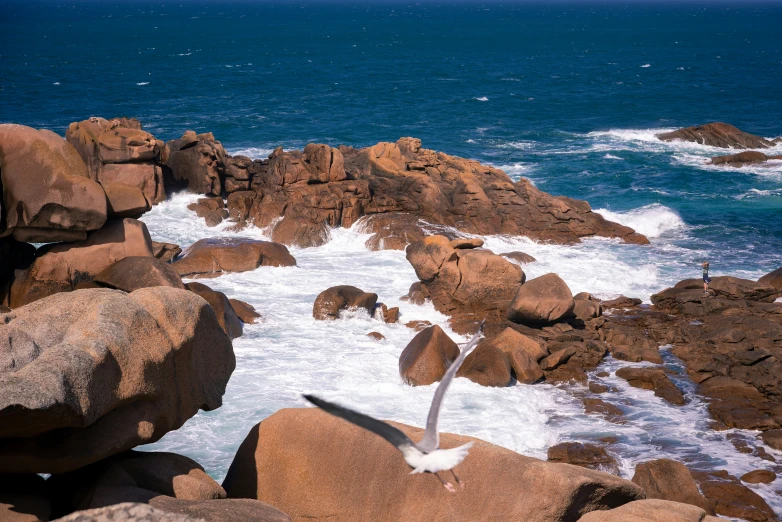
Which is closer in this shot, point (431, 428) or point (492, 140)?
point (431, 428)

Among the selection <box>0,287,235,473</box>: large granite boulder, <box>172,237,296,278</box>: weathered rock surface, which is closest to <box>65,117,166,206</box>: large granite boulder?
<box>172,237,296,278</box>: weathered rock surface

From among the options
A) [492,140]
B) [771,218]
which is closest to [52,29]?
[492,140]

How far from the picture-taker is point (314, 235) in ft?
118

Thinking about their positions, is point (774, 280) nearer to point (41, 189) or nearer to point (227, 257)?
point (227, 257)

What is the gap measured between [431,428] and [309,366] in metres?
14.8

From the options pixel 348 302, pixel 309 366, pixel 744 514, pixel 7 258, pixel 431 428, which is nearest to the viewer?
pixel 431 428

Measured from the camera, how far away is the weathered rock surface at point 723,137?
5812 cm

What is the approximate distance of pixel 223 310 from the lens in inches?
965

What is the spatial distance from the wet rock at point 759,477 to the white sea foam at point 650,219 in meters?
21.7

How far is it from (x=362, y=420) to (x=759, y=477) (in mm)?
13183

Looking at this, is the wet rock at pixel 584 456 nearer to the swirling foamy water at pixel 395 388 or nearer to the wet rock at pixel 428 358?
the swirling foamy water at pixel 395 388

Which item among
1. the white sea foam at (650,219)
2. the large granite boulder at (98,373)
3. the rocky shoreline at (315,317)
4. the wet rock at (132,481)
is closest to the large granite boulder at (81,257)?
the rocky shoreline at (315,317)

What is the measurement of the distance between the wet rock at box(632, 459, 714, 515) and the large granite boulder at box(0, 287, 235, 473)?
851 cm

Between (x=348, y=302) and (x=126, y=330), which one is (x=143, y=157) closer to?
(x=348, y=302)
